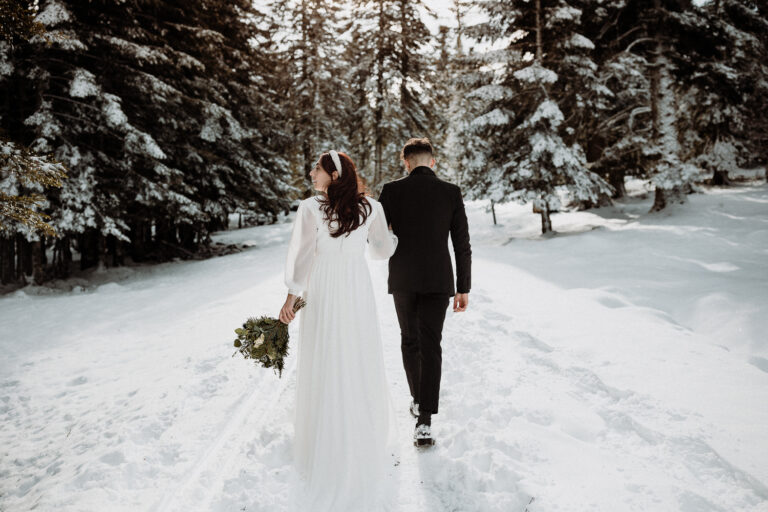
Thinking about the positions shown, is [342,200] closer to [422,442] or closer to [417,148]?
[417,148]

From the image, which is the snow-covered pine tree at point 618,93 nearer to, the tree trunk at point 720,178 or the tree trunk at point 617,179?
the tree trunk at point 617,179

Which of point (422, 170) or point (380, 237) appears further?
point (422, 170)

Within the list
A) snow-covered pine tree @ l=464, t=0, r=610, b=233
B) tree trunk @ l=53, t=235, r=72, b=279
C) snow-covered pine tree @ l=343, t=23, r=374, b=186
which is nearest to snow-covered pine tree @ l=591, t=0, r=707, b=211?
snow-covered pine tree @ l=464, t=0, r=610, b=233

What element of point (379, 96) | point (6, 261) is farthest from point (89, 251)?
point (379, 96)

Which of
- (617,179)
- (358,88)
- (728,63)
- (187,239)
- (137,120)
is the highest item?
(358,88)

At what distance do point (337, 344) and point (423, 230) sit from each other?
47.8 inches

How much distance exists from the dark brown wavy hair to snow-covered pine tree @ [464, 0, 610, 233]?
1190 cm

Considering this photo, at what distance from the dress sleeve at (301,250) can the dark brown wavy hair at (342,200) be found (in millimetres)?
145

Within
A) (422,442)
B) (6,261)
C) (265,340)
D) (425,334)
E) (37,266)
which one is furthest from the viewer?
(6,261)

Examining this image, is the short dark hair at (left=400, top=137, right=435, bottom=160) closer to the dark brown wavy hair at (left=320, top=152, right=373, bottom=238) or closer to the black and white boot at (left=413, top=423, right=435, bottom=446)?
the dark brown wavy hair at (left=320, top=152, right=373, bottom=238)

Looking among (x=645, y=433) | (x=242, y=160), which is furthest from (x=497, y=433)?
(x=242, y=160)

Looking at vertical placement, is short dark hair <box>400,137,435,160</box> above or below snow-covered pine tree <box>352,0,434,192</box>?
below

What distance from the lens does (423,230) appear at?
3510 mm

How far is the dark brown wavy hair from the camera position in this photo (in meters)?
2.99
